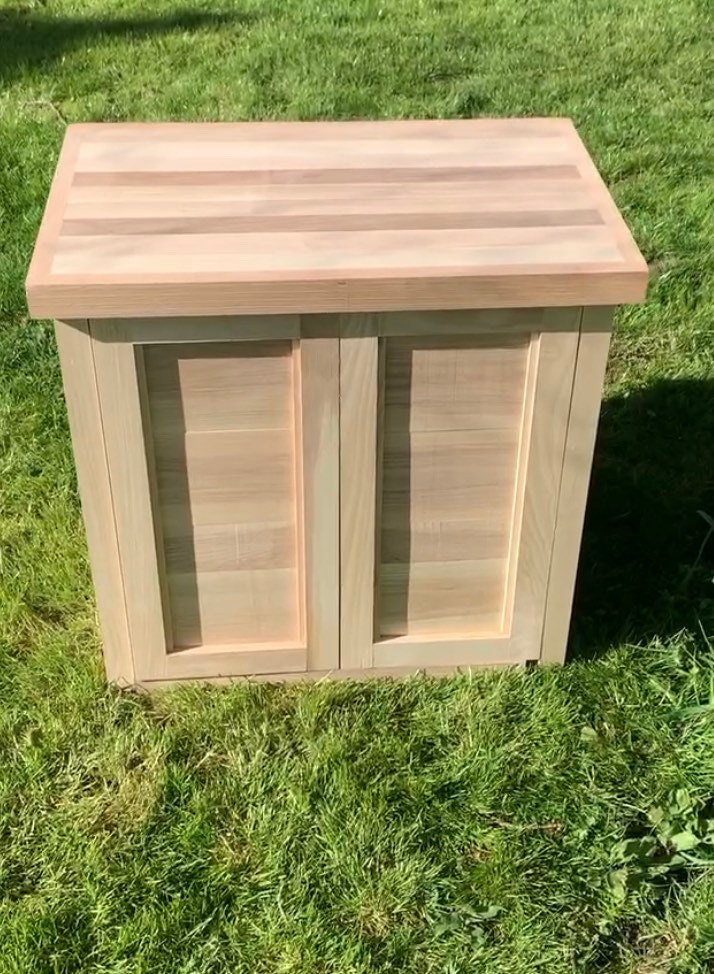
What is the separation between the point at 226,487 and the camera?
2.23 meters

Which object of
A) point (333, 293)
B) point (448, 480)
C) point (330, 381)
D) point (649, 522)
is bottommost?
Answer: point (649, 522)

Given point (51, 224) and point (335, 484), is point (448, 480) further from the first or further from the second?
point (51, 224)

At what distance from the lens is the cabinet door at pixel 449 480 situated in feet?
6.77

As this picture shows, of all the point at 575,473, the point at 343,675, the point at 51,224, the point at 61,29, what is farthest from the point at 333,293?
the point at 61,29

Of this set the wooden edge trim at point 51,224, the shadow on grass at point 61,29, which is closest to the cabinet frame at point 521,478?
the wooden edge trim at point 51,224

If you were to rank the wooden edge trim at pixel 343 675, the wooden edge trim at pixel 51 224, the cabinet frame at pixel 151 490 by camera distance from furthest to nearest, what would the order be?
1. the wooden edge trim at pixel 343 675
2. the cabinet frame at pixel 151 490
3. the wooden edge trim at pixel 51 224

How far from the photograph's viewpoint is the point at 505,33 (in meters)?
5.62

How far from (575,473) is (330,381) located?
527 millimetres

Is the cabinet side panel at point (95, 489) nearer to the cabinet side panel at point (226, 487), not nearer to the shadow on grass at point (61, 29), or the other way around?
the cabinet side panel at point (226, 487)

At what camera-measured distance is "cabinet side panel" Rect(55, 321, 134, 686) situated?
2.00 meters

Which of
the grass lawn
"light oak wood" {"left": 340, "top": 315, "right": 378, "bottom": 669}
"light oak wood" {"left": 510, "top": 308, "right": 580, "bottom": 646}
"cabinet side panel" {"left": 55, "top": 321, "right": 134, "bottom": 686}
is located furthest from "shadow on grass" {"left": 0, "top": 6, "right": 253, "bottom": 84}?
"light oak wood" {"left": 510, "top": 308, "right": 580, "bottom": 646}

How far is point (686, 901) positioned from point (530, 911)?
0.29m

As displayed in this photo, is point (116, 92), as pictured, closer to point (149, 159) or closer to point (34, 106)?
point (34, 106)

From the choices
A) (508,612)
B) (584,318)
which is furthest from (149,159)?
(508,612)
